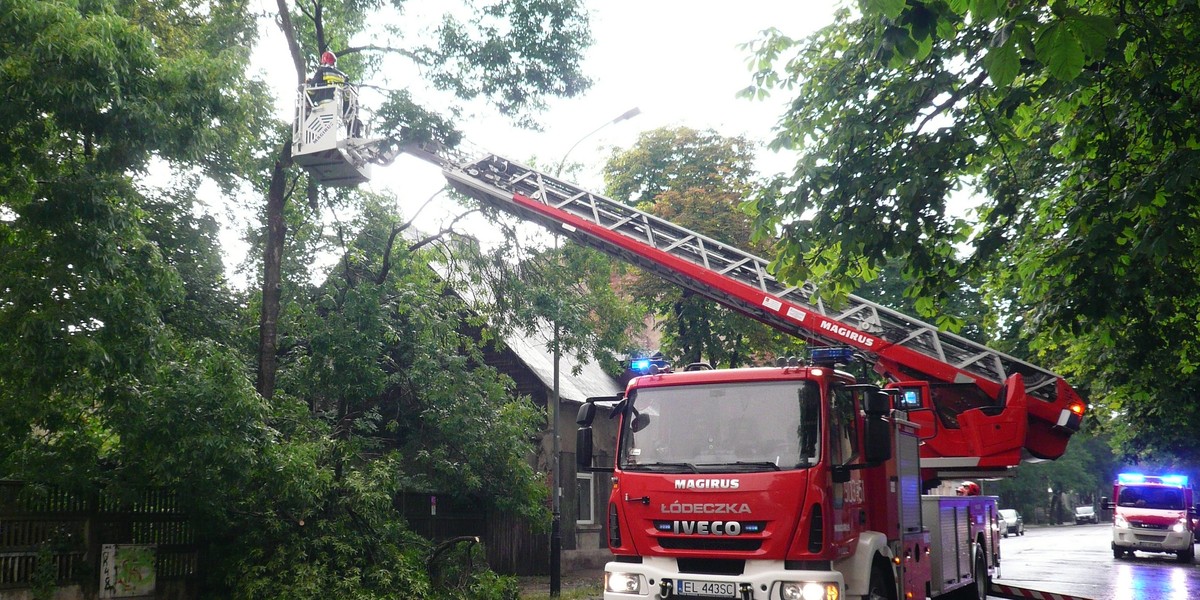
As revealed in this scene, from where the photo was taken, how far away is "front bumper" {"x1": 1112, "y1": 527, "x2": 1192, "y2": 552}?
28.2m

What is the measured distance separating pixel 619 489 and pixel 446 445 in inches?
279

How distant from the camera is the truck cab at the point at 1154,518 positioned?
28.3 metres

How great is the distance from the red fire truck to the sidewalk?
6.60 meters

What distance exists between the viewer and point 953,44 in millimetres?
10328

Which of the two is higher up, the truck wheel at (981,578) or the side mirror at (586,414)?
the side mirror at (586,414)

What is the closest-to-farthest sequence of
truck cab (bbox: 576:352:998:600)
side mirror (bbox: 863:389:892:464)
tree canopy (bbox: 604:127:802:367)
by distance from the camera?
truck cab (bbox: 576:352:998:600) < side mirror (bbox: 863:389:892:464) < tree canopy (bbox: 604:127:802:367)

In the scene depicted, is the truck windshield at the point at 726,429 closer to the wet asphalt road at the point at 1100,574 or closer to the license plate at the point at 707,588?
the license plate at the point at 707,588

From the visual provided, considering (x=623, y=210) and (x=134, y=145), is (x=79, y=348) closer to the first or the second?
(x=134, y=145)

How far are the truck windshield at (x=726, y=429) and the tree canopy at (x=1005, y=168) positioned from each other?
6.45 feet

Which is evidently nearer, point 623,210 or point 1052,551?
point 623,210

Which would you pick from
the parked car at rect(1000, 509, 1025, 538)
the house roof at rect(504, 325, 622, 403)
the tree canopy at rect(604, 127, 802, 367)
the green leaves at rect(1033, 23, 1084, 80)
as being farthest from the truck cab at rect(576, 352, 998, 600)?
the parked car at rect(1000, 509, 1025, 538)

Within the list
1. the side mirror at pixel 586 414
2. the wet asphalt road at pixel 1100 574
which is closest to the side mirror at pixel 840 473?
the side mirror at pixel 586 414

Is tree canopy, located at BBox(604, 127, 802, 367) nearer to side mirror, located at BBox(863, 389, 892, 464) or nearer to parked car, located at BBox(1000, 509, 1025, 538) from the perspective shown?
side mirror, located at BBox(863, 389, 892, 464)

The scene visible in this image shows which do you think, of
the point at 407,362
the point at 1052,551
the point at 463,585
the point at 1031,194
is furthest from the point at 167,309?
→ the point at 1052,551
